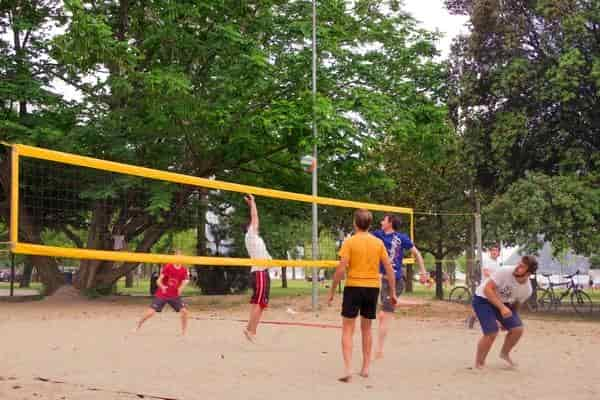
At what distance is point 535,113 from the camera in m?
18.5

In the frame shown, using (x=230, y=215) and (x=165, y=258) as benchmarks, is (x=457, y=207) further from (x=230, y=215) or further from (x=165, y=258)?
(x=165, y=258)

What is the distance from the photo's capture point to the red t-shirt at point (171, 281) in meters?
10.5

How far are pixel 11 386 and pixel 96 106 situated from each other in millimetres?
14984

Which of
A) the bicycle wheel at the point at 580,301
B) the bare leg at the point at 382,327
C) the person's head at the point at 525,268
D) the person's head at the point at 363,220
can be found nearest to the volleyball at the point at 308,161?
the bicycle wheel at the point at 580,301

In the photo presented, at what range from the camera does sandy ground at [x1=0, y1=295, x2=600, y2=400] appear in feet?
20.6

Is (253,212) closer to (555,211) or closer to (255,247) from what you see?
(255,247)

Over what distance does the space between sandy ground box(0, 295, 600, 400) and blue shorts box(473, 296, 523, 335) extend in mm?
485

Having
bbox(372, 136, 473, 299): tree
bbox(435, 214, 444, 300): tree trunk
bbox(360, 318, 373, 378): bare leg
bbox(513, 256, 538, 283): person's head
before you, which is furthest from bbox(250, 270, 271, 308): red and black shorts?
bbox(435, 214, 444, 300): tree trunk

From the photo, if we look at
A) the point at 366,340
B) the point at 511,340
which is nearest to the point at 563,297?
the point at 511,340

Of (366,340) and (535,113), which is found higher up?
(535,113)

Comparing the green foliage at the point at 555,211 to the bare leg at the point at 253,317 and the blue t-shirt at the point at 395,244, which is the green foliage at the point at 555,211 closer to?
the blue t-shirt at the point at 395,244

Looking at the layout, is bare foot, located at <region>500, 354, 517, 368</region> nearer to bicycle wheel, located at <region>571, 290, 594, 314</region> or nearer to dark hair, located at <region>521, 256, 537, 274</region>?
dark hair, located at <region>521, 256, 537, 274</region>

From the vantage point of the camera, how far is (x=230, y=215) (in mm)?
23141

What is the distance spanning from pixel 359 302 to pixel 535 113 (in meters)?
13.3
